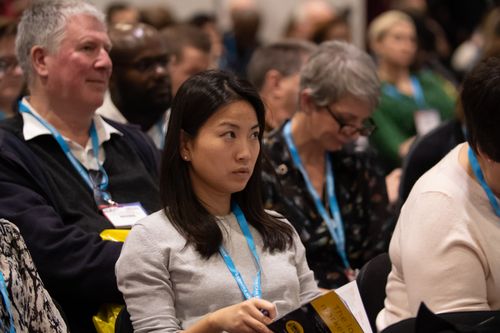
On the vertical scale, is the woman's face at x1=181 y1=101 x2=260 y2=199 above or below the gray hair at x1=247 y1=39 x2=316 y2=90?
above

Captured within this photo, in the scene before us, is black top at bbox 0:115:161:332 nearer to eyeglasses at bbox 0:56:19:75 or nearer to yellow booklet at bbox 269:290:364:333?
yellow booklet at bbox 269:290:364:333

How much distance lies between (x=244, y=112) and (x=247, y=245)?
0.37 m

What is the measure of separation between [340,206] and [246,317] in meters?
1.57

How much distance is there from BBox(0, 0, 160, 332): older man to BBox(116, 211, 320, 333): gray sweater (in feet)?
1.72

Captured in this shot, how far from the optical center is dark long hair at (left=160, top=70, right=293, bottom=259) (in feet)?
8.48

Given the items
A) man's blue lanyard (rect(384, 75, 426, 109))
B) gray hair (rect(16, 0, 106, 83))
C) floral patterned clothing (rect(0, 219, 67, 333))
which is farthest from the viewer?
man's blue lanyard (rect(384, 75, 426, 109))

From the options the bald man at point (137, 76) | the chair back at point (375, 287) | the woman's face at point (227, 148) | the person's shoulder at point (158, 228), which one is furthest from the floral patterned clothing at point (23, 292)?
the bald man at point (137, 76)

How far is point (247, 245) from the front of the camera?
8.70 ft

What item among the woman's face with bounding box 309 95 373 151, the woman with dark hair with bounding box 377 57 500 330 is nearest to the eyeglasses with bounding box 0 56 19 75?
the woman's face with bounding box 309 95 373 151

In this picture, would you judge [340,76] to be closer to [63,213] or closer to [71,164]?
[71,164]

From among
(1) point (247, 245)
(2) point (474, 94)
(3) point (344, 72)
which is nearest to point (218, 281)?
(1) point (247, 245)

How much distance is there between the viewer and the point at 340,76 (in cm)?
365

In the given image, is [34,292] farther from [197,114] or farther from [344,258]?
[344,258]

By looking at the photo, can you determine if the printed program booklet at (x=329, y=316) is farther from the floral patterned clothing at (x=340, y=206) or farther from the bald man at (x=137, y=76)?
the bald man at (x=137, y=76)
